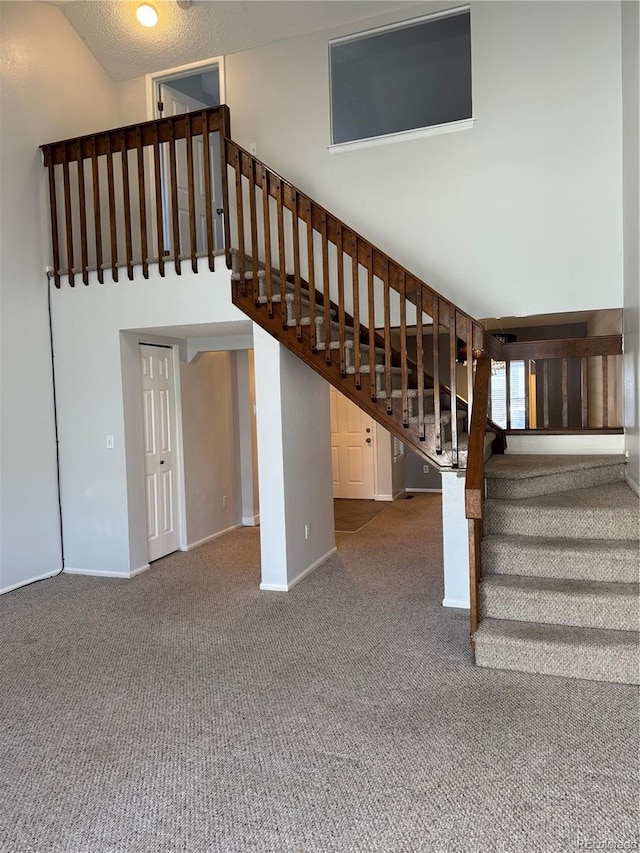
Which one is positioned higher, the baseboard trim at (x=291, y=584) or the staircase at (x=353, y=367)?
the staircase at (x=353, y=367)

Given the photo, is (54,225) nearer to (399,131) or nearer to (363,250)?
(363,250)

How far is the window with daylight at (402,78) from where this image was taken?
16.3ft

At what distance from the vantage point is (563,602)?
3154mm

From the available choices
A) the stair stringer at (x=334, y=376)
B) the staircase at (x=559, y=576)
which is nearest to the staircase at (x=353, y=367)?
the stair stringer at (x=334, y=376)

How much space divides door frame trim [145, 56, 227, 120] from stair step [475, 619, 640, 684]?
5181 millimetres

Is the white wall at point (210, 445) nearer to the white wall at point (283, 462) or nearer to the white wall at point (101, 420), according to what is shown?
the white wall at point (101, 420)

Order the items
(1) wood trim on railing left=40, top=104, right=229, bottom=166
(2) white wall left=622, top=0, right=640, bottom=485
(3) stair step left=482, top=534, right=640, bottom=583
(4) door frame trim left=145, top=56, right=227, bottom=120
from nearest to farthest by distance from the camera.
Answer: (3) stair step left=482, top=534, right=640, bottom=583, (2) white wall left=622, top=0, right=640, bottom=485, (1) wood trim on railing left=40, top=104, right=229, bottom=166, (4) door frame trim left=145, top=56, right=227, bottom=120

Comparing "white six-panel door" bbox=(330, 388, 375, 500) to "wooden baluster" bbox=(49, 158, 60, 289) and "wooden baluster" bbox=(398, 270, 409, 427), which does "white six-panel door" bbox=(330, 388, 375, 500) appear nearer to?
"wooden baluster" bbox=(49, 158, 60, 289)

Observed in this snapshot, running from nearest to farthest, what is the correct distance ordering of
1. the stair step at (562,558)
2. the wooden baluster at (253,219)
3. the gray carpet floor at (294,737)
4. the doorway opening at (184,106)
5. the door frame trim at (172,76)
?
1. the gray carpet floor at (294,737)
2. the stair step at (562,558)
3. the wooden baluster at (253,219)
4. the door frame trim at (172,76)
5. the doorway opening at (184,106)

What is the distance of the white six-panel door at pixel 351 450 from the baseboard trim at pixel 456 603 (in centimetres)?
427

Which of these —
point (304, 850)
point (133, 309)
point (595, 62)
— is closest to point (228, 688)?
point (304, 850)

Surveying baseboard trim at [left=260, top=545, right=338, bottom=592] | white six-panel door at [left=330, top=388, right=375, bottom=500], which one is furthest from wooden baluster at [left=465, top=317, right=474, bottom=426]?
white six-panel door at [left=330, top=388, right=375, bottom=500]

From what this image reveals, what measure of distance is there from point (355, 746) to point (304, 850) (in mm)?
583

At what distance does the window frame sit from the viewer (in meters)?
4.80
